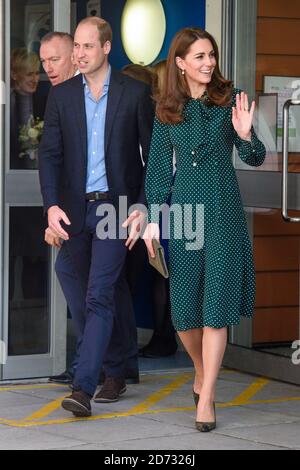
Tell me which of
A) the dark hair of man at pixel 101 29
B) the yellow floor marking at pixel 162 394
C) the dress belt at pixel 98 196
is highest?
the dark hair of man at pixel 101 29

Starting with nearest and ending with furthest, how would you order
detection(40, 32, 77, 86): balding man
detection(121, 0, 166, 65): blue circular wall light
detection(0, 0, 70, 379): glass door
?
detection(40, 32, 77, 86): balding man → detection(0, 0, 70, 379): glass door → detection(121, 0, 166, 65): blue circular wall light

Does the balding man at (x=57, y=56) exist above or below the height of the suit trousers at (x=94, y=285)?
above

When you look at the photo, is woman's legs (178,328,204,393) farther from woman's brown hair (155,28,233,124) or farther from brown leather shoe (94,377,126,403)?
woman's brown hair (155,28,233,124)

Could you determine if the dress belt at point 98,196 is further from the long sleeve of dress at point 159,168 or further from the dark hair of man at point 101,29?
the dark hair of man at point 101,29

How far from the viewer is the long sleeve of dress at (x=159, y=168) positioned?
614cm

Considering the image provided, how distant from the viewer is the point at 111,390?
264 inches

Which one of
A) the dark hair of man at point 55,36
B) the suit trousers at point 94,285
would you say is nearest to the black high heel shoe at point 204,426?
the suit trousers at point 94,285

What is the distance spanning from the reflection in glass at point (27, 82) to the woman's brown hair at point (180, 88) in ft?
4.42

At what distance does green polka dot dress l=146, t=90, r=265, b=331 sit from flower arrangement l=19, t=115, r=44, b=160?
136 cm

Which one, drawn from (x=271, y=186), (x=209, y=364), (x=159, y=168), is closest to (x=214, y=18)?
(x=271, y=186)

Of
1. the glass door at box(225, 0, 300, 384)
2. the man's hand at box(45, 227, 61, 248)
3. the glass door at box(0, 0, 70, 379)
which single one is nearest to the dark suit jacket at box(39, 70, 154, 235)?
the man's hand at box(45, 227, 61, 248)

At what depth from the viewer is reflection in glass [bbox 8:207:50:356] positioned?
7219 millimetres
